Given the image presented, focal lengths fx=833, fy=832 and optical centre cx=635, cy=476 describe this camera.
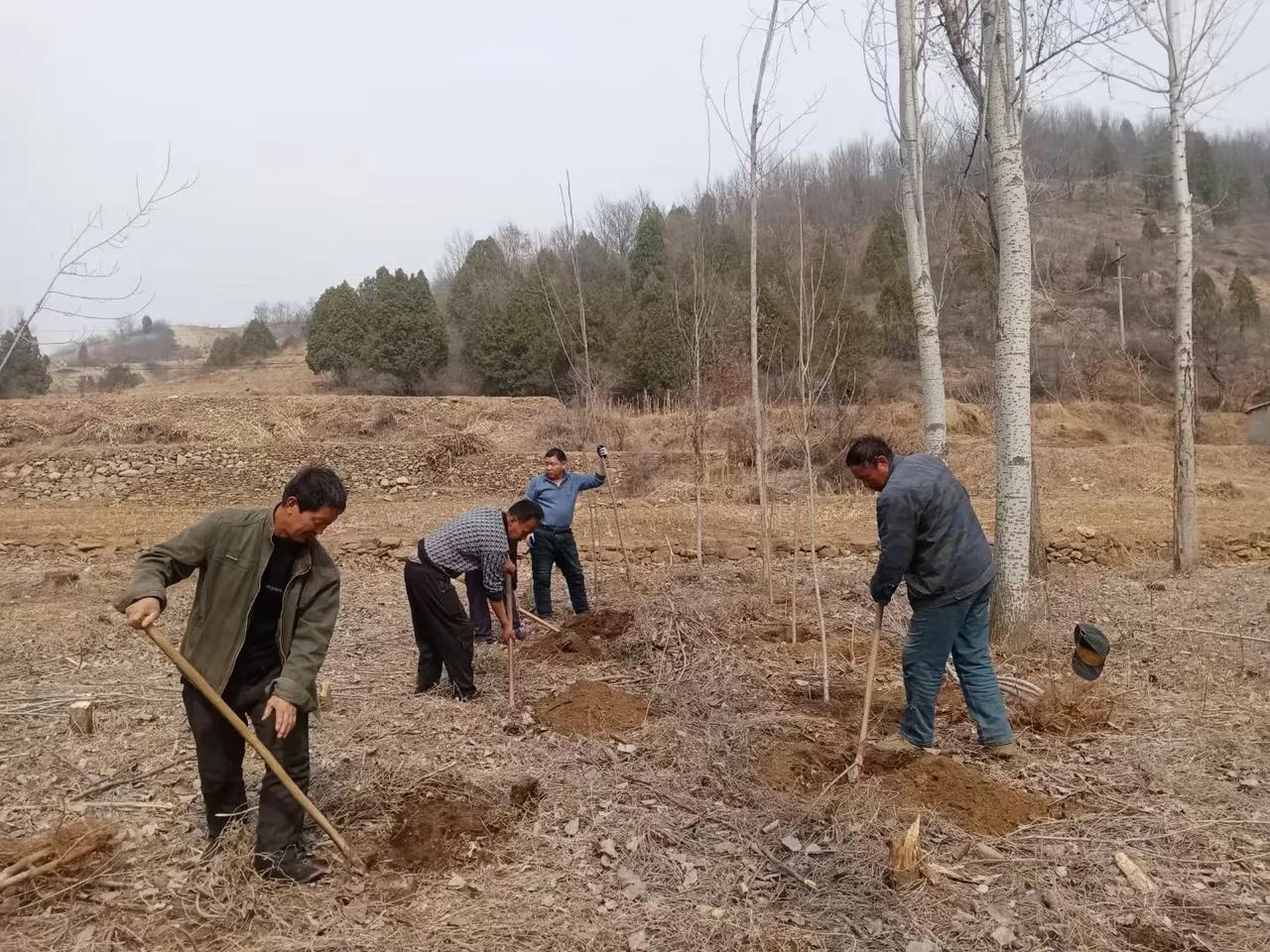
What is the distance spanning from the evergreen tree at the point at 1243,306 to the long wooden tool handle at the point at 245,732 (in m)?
33.4

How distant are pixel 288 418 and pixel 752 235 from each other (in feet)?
60.1

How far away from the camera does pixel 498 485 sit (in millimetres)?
16469

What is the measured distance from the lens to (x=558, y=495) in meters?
6.60

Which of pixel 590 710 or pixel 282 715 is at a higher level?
pixel 282 715

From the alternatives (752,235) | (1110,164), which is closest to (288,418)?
(752,235)

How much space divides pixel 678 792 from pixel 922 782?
1059 mm

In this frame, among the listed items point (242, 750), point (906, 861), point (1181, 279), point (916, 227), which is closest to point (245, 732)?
point (242, 750)

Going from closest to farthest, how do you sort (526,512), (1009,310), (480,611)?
1. (526,512)
2. (1009,310)
3. (480,611)

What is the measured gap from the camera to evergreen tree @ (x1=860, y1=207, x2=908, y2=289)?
2958cm

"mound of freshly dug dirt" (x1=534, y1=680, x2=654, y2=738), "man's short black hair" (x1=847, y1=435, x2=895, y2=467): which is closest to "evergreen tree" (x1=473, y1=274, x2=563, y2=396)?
"mound of freshly dug dirt" (x1=534, y1=680, x2=654, y2=738)

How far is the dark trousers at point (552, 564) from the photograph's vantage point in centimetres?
659

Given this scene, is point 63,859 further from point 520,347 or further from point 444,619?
point 520,347

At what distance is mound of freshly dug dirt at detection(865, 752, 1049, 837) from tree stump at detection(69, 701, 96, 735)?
4013 millimetres

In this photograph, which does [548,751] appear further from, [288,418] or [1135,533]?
[288,418]
